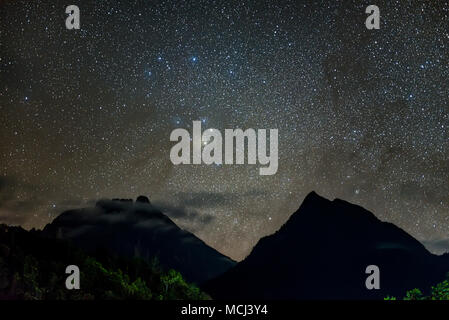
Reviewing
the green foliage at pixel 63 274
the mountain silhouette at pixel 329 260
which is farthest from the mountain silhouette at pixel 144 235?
the green foliage at pixel 63 274

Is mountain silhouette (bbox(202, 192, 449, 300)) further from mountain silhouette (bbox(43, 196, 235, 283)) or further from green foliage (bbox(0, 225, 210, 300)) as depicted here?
green foliage (bbox(0, 225, 210, 300))

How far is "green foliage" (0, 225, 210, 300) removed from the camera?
11.0 meters

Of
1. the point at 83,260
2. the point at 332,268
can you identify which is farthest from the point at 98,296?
the point at 332,268

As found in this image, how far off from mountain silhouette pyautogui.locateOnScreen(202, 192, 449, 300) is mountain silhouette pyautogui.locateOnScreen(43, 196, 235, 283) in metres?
15.3

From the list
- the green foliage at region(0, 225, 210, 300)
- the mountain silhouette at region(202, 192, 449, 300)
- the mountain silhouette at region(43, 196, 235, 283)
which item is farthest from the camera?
the mountain silhouette at region(43, 196, 235, 283)

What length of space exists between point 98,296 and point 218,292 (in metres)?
106

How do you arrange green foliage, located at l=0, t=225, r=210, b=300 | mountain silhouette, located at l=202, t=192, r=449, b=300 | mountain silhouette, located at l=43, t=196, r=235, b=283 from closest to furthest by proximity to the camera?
green foliage, located at l=0, t=225, r=210, b=300, mountain silhouette, located at l=202, t=192, r=449, b=300, mountain silhouette, located at l=43, t=196, r=235, b=283

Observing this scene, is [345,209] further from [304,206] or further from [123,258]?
[123,258]

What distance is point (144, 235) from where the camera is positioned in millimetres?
148375

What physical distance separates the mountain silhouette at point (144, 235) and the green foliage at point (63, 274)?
99.2 meters

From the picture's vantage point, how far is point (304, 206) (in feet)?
555

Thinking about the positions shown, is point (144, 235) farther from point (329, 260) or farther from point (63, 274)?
point (63, 274)

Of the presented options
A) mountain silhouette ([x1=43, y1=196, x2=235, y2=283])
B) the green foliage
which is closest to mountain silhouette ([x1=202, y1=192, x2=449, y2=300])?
mountain silhouette ([x1=43, y1=196, x2=235, y2=283])

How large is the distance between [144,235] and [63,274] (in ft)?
454
